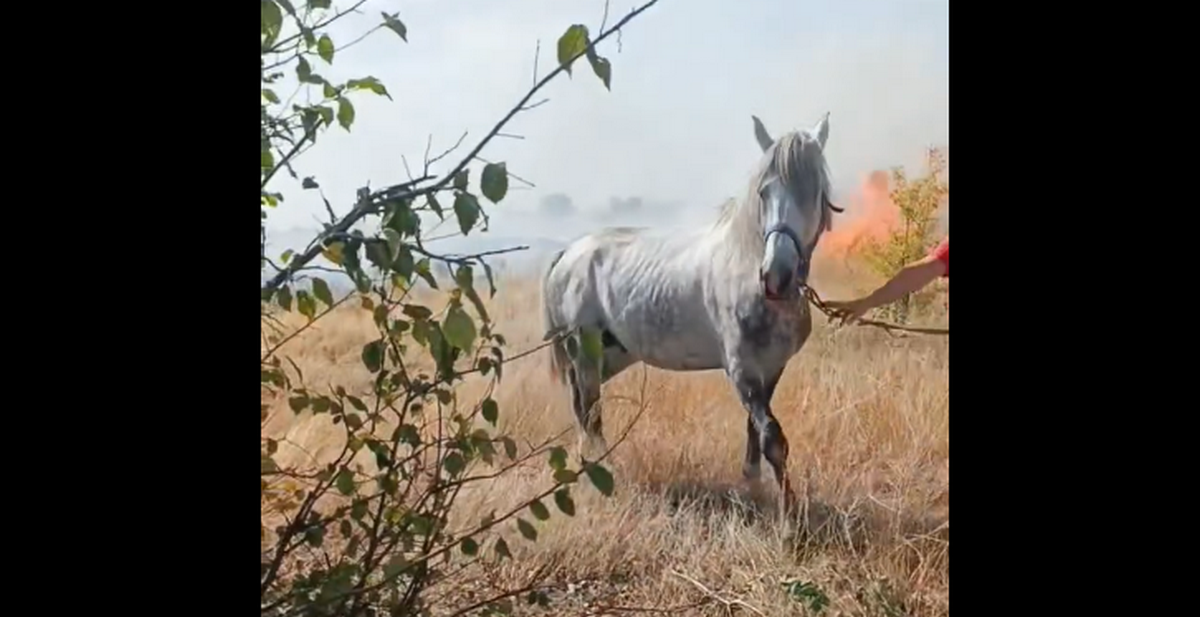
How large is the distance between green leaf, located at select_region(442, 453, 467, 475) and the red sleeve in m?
0.50

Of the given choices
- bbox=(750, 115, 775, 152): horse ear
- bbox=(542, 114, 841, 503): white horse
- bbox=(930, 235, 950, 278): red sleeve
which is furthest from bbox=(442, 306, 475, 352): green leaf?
bbox=(930, 235, 950, 278): red sleeve

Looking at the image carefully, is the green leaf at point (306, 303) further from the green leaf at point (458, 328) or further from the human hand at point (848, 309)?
the human hand at point (848, 309)

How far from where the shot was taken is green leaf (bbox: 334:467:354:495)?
3.59ft

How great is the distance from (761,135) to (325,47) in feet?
1.39

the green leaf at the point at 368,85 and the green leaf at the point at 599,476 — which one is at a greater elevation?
the green leaf at the point at 368,85

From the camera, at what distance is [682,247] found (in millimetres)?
1139

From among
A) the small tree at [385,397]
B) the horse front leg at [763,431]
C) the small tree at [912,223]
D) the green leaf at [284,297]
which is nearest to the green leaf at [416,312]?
the small tree at [385,397]

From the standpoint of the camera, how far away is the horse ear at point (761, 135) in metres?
1.10

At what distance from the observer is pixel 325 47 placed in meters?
1.07

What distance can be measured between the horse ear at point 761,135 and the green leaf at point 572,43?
18 centimetres
